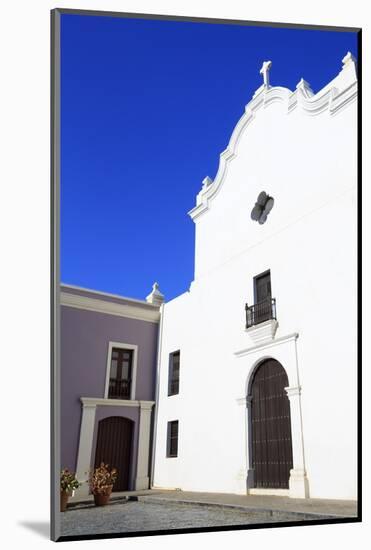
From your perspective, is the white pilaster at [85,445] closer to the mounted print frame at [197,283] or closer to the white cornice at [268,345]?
the mounted print frame at [197,283]

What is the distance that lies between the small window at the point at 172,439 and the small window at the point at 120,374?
0.53m

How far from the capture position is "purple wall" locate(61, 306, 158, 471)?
4.28m

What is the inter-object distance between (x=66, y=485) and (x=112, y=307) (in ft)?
4.96

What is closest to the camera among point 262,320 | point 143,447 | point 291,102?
point 143,447

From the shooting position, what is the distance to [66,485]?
4188 mm

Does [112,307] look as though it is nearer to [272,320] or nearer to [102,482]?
[102,482]

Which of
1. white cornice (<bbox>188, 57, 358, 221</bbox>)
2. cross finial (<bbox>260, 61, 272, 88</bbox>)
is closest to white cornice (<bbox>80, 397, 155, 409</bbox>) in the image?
white cornice (<bbox>188, 57, 358, 221</bbox>)

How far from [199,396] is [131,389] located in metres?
0.91

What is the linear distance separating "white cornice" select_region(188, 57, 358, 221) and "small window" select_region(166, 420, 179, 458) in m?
2.08

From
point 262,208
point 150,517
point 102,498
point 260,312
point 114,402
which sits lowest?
point 150,517

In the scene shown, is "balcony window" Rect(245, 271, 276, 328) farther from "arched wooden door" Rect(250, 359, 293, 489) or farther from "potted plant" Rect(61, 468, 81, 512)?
"potted plant" Rect(61, 468, 81, 512)

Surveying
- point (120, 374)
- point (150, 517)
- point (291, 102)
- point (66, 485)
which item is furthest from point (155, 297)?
point (291, 102)

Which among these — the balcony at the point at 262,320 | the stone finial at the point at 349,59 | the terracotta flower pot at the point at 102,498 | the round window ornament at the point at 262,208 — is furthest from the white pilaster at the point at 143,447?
the stone finial at the point at 349,59

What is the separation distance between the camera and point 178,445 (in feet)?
16.2
